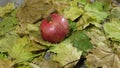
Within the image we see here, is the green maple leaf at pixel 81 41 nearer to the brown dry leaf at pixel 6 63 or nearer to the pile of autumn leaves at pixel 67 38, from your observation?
the pile of autumn leaves at pixel 67 38

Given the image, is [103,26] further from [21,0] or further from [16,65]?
[21,0]

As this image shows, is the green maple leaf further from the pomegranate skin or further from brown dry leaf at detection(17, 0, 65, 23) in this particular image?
brown dry leaf at detection(17, 0, 65, 23)

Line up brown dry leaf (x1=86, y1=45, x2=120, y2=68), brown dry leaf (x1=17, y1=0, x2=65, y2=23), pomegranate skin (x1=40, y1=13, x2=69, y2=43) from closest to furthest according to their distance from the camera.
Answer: brown dry leaf (x1=86, y1=45, x2=120, y2=68) → pomegranate skin (x1=40, y1=13, x2=69, y2=43) → brown dry leaf (x1=17, y1=0, x2=65, y2=23)

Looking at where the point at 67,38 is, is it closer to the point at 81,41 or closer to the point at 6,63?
the point at 81,41

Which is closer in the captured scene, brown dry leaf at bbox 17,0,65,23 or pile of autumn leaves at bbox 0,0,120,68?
pile of autumn leaves at bbox 0,0,120,68

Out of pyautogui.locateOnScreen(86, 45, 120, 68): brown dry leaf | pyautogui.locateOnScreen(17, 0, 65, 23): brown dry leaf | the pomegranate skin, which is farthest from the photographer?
pyautogui.locateOnScreen(17, 0, 65, 23): brown dry leaf

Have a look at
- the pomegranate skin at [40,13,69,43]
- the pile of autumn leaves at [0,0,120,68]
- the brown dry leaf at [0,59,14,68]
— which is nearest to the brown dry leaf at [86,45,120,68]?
the pile of autumn leaves at [0,0,120,68]

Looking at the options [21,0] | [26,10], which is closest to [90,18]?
[26,10]
